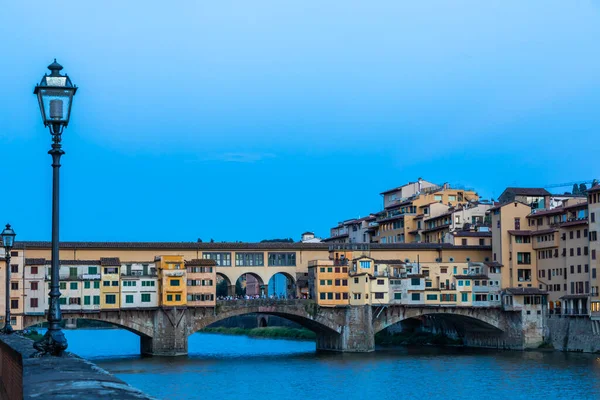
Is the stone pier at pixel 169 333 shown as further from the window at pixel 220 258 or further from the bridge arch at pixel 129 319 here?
the window at pixel 220 258

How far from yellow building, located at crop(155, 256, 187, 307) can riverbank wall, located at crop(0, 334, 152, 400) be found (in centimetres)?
4835

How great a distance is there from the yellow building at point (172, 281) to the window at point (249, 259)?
678 centimetres

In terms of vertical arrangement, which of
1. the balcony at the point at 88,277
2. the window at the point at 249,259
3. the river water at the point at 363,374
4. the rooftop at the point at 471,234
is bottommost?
the river water at the point at 363,374

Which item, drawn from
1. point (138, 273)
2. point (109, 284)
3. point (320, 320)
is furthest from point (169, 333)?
point (320, 320)

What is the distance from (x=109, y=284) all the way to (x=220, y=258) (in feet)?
32.1

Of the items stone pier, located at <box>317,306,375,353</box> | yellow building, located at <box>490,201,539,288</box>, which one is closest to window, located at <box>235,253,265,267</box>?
stone pier, located at <box>317,306,375,353</box>

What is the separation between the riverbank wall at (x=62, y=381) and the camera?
28.9ft

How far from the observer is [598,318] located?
200ft

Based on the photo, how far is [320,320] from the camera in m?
65.8

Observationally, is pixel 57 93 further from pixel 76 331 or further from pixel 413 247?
pixel 76 331

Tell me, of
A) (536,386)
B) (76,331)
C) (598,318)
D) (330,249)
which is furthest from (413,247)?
(76,331)

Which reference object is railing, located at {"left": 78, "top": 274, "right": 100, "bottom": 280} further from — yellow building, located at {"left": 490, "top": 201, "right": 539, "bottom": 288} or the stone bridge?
yellow building, located at {"left": 490, "top": 201, "right": 539, "bottom": 288}

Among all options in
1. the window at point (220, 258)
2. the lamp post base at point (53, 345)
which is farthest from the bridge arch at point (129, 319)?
the lamp post base at point (53, 345)

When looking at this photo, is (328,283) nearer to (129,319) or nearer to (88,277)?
(129,319)
